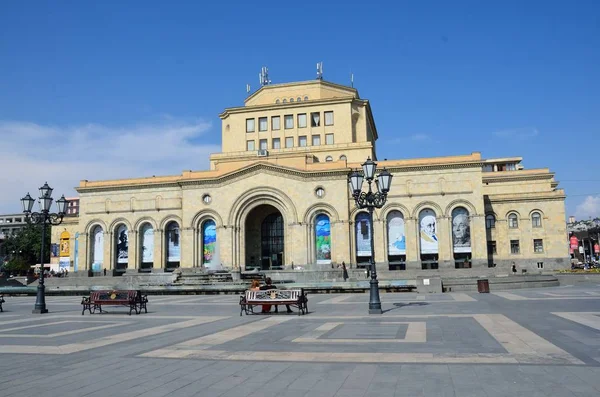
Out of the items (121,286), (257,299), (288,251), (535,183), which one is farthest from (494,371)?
(535,183)

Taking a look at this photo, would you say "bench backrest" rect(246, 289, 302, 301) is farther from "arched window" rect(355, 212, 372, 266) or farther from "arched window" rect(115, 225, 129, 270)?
"arched window" rect(115, 225, 129, 270)

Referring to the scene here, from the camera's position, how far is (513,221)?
51469 millimetres

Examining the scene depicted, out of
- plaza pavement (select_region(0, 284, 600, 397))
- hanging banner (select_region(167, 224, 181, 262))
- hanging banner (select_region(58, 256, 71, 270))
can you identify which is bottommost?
plaza pavement (select_region(0, 284, 600, 397))

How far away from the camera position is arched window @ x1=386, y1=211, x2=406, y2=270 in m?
48.1

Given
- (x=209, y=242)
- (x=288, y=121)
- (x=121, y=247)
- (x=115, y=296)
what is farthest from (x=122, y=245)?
(x=115, y=296)

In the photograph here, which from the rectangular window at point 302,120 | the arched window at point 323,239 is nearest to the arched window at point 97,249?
the arched window at point 323,239

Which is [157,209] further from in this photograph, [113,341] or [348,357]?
[348,357]

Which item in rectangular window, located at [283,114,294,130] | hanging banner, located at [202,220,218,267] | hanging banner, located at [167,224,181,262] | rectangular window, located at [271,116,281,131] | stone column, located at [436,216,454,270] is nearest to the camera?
stone column, located at [436,216,454,270]

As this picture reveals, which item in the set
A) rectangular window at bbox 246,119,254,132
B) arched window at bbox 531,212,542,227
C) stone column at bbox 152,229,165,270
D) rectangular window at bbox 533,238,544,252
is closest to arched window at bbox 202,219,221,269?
stone column at bbox 152,229,165,270

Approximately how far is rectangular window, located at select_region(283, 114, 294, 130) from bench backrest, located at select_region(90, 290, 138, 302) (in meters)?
39.3

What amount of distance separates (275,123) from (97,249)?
77.2 feet

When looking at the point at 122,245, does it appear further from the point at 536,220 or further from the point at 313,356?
the point at 313,356

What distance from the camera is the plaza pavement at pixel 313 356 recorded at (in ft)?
23.0

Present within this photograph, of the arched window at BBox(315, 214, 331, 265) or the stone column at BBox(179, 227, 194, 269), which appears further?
the stone column at BBox(179, 227, 194, 269)
